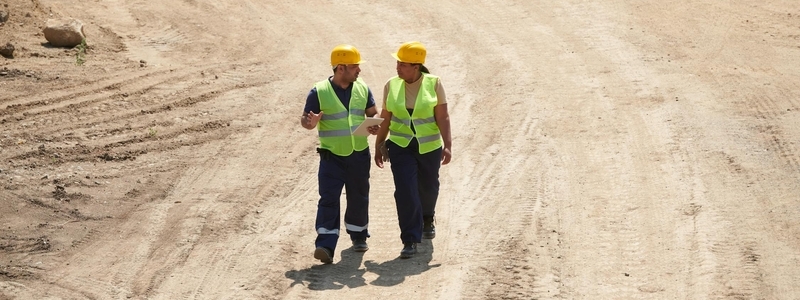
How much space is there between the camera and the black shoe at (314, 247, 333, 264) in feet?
31.0

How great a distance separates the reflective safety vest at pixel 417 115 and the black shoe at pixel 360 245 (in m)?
0.98

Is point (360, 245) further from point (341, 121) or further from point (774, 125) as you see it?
point (774, 125)

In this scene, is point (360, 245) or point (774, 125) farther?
point (774, 125)

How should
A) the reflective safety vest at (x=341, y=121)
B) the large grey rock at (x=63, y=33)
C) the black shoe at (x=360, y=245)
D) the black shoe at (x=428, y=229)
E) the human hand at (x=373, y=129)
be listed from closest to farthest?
the reflective safety vest at (x=341, y=121), the human hand at (x=373, y=129), the black shoe at (x=360, y=245), the black shoe at (x=428, y=229), the large grey rock at (x=63, y=33)

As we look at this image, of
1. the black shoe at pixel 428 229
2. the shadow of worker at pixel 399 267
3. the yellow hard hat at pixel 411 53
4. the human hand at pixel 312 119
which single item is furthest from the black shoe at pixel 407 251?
the yellow hard hat at pixel 411 53

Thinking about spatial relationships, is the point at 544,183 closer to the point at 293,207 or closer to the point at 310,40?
the point at 293,207

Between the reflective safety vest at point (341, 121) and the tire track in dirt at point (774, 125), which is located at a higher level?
the reflective safety vest at point (341, 121)

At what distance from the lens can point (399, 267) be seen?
31.4 feet

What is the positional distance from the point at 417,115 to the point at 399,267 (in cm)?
133

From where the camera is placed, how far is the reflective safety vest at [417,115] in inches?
373

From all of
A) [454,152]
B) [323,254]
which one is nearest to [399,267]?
[323,254]

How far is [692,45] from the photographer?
16797 millimetres

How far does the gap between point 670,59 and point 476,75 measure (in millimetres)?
2897

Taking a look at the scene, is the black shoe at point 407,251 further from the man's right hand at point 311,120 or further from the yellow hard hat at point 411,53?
the yellow hard hat at point 411,53
